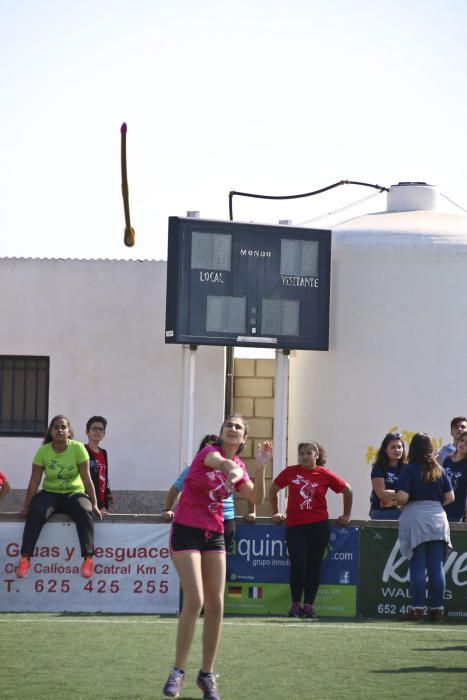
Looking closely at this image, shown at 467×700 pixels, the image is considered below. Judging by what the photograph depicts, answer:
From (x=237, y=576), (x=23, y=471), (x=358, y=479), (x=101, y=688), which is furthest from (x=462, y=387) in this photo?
(x=101, y=688)

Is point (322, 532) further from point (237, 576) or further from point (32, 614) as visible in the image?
point (32, 614)

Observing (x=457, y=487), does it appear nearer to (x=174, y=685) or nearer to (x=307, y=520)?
(x=307, y=520)

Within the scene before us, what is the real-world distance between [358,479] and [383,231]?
370cm

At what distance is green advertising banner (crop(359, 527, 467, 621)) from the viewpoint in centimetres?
1270

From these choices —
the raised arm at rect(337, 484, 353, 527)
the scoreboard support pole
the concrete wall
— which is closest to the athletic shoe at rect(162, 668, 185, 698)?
the raised arm at rect(337, 484, 353, 527)

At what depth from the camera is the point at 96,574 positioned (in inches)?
500

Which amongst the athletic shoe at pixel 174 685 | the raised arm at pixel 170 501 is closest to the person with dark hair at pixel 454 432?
the raised arm at pixel 170 501

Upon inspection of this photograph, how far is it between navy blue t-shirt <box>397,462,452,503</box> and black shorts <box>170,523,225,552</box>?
4.19m

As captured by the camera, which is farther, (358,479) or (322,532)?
(358,479)

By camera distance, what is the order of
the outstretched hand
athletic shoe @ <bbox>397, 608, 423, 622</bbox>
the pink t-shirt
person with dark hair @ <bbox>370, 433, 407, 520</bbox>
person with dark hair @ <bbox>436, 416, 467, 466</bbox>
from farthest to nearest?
1. person with dark hair @ <bbox>436, 416, 467, 466</bbox>
2. person with dark hair @ <bbox>370, 433, 407, 520</bbox>
3. athletic shoe @ <bbox>397, 608, 423, 622</bbox>
4. the outstretched hand
5. the pink t-shirt

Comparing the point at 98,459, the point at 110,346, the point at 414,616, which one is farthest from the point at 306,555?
the point at 110,346

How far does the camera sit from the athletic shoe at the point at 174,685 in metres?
7.64

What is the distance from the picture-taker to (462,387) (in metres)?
Result: 20.2

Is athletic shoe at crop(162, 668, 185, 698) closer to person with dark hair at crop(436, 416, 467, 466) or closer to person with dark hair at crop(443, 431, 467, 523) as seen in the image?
person with dark hair at crop(443, 431, 467, 523)
